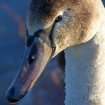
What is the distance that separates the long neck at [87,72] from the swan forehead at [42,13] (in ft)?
0.80

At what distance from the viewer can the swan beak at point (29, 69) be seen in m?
1.94

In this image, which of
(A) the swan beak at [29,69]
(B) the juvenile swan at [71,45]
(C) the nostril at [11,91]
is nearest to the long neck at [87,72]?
(B) the juvenile swan at [71,45]

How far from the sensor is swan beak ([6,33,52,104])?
1.94 meters

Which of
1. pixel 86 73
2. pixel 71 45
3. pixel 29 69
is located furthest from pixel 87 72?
pixel 29 69

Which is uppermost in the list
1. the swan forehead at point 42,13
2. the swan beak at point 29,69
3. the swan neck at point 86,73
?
the swan forehead at point 42,13

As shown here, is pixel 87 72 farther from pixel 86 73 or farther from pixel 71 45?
pixel 71 45

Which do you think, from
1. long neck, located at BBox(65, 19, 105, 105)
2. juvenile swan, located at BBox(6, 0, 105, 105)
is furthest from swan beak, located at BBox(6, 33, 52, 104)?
long neck, located at BBox(65, 19, 105, 105)

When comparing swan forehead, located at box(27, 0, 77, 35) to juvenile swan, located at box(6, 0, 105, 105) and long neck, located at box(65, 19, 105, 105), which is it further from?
long neck, located at box(65, 19, 105, 105)

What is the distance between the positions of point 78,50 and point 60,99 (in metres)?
1.82

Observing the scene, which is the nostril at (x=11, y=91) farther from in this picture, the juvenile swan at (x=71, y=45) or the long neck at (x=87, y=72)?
the long neck at (x=87, y=72)

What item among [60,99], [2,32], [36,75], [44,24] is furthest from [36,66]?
[2,32]

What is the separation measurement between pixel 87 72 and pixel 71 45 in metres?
0.19

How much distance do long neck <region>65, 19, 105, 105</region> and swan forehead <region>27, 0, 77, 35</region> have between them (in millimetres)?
244

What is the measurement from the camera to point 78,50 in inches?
85.1
